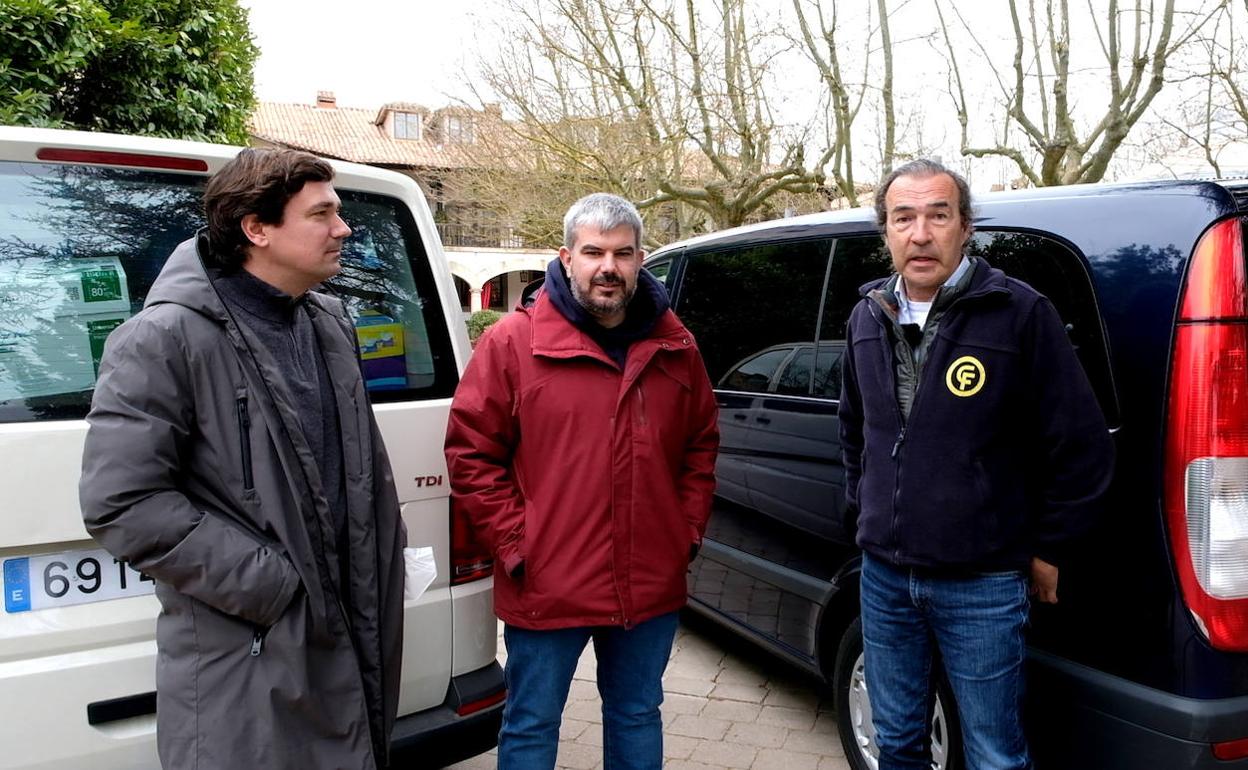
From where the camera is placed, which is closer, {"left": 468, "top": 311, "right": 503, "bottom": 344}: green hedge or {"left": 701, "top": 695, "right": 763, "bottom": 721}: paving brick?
{"left": 701, "top": 695, "right": 763, "bottom": 721}: paving brick

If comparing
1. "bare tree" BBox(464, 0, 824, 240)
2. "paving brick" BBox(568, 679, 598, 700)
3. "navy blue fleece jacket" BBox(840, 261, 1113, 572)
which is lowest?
"paving brick" BBox(568, 679, 598, 700)

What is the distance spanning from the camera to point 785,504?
3.28 m

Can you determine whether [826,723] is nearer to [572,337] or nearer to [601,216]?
[572,337]

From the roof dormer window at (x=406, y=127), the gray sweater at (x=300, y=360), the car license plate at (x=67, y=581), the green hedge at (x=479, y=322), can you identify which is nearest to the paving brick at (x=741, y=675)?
the gray sweater at (x=300, y=360)

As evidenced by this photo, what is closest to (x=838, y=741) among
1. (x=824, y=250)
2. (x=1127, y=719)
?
(x=1127, y=719)

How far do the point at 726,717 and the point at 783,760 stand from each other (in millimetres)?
413

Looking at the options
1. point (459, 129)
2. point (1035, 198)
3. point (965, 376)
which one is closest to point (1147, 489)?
point (965, 376)

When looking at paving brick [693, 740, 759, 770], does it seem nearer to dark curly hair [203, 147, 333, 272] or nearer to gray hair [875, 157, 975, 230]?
gray hair [875, 157, 975, 230]

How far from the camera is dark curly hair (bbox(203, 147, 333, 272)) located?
5.95 ft

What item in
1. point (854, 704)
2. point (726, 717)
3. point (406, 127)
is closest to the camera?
point (854, 704)

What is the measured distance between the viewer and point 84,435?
74.6 inches

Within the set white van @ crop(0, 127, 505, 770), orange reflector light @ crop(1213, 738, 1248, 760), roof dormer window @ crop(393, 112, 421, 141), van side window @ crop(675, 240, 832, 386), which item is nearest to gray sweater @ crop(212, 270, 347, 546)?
white van @ crop(0, 127, 505, 770)

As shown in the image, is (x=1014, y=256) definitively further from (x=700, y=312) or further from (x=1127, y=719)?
(x=700, y=312)

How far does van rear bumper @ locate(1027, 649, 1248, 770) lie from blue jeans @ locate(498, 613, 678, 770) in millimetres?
951
